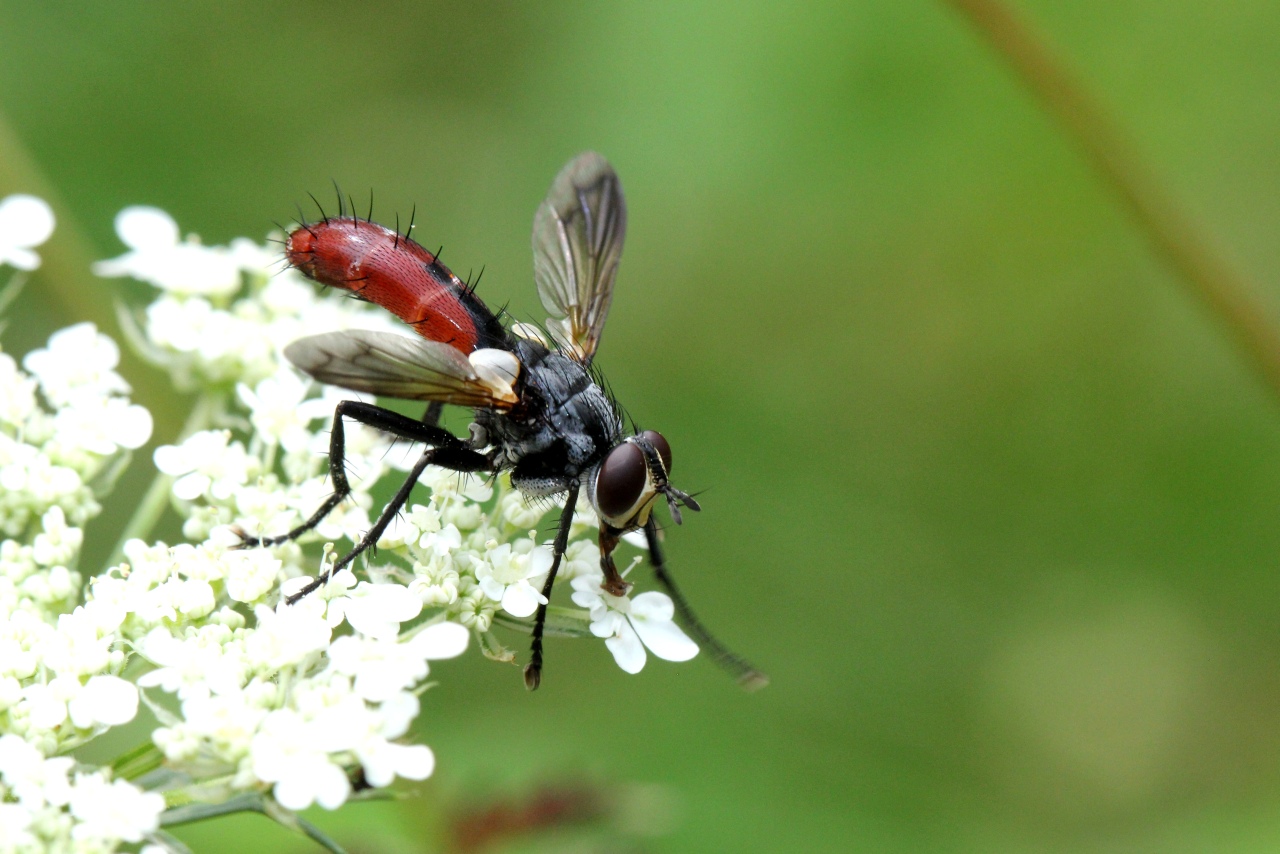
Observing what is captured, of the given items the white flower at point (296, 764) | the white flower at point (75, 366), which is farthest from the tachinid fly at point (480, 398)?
the white flower at point (75, 366)

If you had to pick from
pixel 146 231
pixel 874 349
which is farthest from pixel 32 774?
pixel 874 349

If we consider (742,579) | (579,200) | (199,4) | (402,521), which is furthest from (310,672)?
(199,4)

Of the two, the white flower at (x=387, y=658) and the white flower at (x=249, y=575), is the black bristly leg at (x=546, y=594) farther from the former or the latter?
the white flower at (x=249, y=575)

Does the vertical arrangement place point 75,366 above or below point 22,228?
below

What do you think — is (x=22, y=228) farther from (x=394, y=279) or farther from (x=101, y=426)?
(x=394, y=279)

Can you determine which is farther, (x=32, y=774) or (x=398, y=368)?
(x=398, y=368)

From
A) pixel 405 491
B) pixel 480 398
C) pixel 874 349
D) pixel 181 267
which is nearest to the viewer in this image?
pixel 405 491

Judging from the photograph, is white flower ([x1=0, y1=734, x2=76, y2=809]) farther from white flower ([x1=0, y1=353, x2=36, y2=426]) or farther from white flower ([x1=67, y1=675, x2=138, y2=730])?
white flower ([x1=0, y1=353, x2=36, y2=426])

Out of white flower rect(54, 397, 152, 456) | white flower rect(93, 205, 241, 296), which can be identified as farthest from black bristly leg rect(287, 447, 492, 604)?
white flower rect(93, 205, 241, 296)
